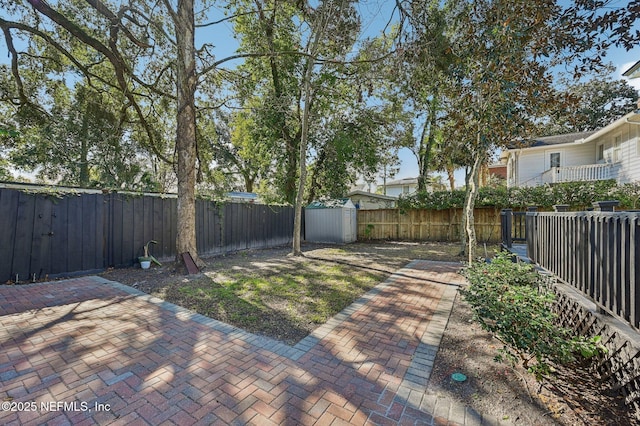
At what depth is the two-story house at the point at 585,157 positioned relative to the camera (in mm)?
11312

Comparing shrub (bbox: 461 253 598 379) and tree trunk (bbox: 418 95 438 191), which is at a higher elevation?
tree trunk (bbox: 418 95 438 191)

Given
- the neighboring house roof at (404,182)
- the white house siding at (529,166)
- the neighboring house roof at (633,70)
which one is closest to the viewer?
the neighboring house roof at (633,70)

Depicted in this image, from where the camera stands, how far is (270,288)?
4984mm

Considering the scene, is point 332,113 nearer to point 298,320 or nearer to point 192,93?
point 192,93

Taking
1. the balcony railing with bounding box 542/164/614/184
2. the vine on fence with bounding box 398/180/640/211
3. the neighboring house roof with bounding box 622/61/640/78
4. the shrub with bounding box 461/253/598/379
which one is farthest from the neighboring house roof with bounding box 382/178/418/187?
the shrub with bounding box 461/253/598/379

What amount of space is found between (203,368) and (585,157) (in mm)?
19873

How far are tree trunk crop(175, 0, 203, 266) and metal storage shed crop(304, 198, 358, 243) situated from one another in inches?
294

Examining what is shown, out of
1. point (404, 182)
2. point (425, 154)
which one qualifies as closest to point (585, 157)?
point (425, 154)

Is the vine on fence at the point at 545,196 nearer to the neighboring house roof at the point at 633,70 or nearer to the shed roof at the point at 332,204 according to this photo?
the shed roof at the point at 332,204

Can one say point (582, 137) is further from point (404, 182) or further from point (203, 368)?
point (203, 368)

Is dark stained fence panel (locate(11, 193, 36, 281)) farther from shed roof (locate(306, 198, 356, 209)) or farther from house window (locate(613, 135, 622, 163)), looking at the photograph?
house window (locate(613, 135, 622, 163))

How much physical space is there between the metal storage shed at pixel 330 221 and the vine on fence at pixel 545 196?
124 inches

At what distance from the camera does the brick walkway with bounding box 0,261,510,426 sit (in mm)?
1872

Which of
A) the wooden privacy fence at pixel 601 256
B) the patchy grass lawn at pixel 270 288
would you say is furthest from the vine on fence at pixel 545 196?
the wooden privacy fence at pixel 601 256
